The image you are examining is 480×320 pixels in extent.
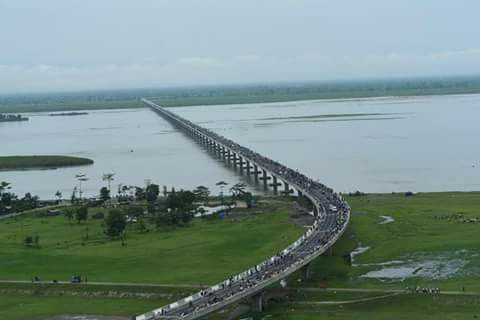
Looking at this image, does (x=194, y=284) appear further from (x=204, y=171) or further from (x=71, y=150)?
(x=71, y=150)

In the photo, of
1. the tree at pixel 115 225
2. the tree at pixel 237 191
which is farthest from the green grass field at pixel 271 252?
the tree at pixel 237 191

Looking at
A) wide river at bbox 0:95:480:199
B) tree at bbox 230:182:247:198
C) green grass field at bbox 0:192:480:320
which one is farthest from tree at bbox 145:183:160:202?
wide river at bbox 0:95:480:199

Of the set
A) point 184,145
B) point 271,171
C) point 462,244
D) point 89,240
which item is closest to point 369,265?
point 462,244

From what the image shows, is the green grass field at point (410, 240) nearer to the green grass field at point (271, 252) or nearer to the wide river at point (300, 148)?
the green grass field at point (271, 252)

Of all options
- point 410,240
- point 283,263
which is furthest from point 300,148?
point 283,263

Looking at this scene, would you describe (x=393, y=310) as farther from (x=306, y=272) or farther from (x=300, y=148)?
(x=300, y=148)

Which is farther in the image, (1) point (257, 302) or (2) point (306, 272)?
(2) point (306, 272)
